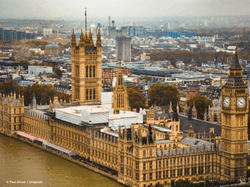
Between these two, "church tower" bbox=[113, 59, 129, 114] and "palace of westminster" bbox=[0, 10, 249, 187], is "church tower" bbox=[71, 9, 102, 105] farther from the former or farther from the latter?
"church tower" bbox=[113, 59, 129, 114]

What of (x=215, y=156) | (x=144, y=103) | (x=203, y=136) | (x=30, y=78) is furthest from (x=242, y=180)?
(x=30, y=78)

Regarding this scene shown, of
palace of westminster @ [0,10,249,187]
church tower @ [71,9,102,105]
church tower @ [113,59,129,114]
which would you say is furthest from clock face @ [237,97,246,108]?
church tower @ [71,9,102,105]

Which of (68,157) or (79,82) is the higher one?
(79,82)

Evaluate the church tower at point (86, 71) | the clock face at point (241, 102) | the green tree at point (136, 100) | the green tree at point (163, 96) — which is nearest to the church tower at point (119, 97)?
the church tower at point (86, 71)

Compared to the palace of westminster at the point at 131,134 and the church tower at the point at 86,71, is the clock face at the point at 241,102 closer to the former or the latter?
the palace of westminster at the point at 131,134

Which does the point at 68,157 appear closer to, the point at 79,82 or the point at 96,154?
the point at 96,154

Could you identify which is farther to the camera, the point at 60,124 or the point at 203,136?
the point at 60,124
